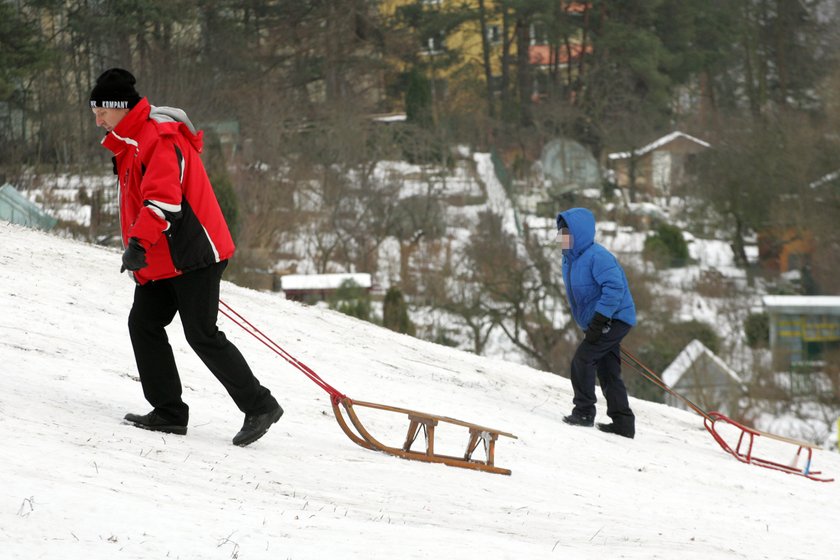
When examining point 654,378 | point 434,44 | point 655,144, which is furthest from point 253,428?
point 434,44

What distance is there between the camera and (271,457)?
5957 mm

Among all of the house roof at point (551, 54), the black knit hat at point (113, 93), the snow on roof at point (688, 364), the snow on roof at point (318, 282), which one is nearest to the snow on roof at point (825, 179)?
the snow on roof at point (688, 364)

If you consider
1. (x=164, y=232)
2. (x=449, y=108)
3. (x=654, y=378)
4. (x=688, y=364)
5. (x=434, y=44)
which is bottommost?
(x=688, y=364)

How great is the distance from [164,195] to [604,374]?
4408 mm

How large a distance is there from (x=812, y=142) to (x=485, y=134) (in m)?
17.0

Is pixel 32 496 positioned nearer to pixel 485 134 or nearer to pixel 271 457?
pixel 271 457

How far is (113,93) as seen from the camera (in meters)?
5.51

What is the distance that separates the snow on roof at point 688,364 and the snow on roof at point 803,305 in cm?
517

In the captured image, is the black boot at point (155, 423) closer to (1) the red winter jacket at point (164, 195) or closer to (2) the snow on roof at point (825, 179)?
(1) the red winter jacket at point (164, 195)

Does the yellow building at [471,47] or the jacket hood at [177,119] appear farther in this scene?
the yellow building at [471,47]

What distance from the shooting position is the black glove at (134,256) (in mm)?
5234

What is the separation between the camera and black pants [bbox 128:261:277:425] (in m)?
5.59

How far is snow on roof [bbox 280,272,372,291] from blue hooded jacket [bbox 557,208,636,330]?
74.5 ft

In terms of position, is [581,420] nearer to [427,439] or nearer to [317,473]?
[427,439]
